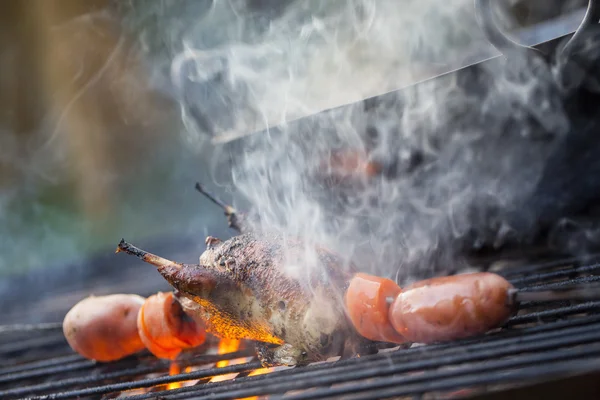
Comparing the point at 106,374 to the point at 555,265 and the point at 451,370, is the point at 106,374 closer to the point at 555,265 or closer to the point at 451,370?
the point at 451,370

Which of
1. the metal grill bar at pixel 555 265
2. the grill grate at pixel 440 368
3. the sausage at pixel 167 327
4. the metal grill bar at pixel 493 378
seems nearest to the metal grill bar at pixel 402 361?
the grill grate at pixel 440 368

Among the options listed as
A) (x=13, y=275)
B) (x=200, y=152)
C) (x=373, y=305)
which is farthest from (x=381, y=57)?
(x=13, y=275)

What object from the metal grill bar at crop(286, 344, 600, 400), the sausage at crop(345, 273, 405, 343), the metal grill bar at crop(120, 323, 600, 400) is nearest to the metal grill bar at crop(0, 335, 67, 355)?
the metal grill bar at crop(120, 323, 600, 400)

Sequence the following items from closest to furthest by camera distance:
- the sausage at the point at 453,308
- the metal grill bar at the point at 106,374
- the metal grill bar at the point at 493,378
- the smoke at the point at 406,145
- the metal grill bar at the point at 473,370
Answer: the metal grill bar at the point at 493,378
the metal grill bar at the point at 473,370
the sausage at the point at 453,308
the metal grill bar at the point at 106,374
the smoke at the point at 406,145

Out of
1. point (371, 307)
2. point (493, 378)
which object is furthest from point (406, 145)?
point (493, 378)

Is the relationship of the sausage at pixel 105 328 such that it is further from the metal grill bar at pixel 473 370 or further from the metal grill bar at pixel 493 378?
the metal grill bar at pixel 493 378

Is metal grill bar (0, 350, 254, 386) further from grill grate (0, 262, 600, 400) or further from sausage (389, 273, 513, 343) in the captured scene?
sausage (389, 273, 513, 343)
